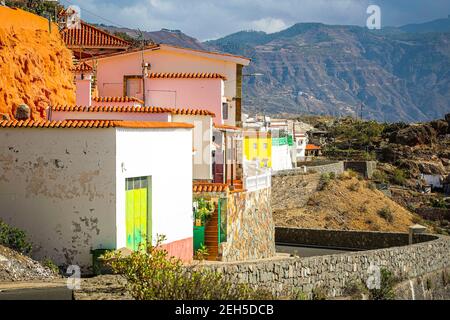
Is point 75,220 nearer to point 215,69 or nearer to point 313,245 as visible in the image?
point 313,245

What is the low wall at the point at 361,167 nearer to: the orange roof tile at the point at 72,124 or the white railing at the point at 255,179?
the white railing at the point at 255,179

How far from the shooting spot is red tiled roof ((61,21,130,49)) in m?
40.8

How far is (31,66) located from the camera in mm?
25516

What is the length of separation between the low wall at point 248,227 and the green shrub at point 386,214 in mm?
20839

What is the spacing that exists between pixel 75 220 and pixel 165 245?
260cm

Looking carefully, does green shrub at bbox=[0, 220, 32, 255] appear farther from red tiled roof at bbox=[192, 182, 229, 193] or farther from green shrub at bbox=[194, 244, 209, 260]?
red tiled roof at bbox=[192, 182, 229, 193]

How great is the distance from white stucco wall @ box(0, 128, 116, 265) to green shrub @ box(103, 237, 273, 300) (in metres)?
3.37

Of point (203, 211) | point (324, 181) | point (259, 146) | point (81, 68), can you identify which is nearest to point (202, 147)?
point (203, 211)

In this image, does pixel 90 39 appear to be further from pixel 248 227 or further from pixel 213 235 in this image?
pixel 213 235

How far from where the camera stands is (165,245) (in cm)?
2073

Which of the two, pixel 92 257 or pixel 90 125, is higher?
pixel 90 125

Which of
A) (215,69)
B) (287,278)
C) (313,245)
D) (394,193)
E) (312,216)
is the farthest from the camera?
(394,193)

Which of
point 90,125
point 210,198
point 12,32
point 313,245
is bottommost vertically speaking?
point 313,245

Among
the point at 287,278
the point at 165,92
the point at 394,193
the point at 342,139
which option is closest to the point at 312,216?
the point at 165,92
